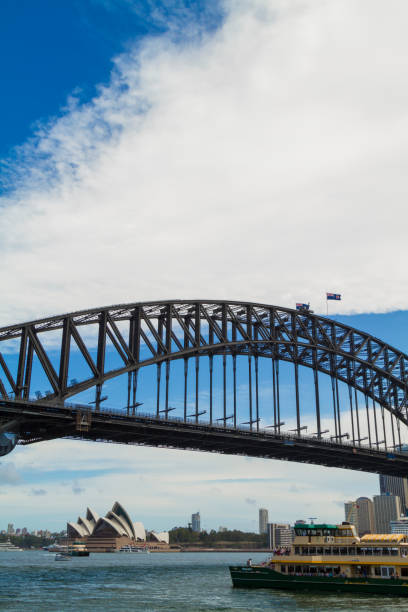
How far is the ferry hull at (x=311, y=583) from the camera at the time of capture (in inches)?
1935

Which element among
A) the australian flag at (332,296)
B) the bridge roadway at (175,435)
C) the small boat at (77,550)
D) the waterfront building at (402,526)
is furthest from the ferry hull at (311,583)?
the small boat at (77,550)

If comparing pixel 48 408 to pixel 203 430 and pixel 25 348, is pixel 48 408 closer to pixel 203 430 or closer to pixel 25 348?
pixel 25 348

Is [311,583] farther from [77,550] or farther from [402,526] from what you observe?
[77,550]

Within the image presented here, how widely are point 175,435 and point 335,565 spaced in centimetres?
2723

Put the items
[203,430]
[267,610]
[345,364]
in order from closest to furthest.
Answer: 1. [267,610]
2. [203,430]
3. [345,364]

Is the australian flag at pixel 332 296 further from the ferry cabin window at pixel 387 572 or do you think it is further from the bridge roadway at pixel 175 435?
the ferry cabin window at pixel 387 572

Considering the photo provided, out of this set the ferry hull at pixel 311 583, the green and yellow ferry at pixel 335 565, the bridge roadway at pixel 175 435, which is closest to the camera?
the ferry hull at pixel 311 583

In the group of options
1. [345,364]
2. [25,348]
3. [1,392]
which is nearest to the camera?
[1,392]

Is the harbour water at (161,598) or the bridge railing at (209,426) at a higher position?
the bridge railing at (209,426)

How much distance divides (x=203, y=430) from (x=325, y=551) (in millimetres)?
26078

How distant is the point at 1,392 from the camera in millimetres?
60594

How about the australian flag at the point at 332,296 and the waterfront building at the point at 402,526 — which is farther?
the waterfront building at the point at 402,526

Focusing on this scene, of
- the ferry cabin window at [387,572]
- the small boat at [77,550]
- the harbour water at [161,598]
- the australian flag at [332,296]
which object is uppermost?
the australian flag at [332,296]

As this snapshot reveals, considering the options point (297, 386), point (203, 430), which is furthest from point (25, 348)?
point (297, 386)
